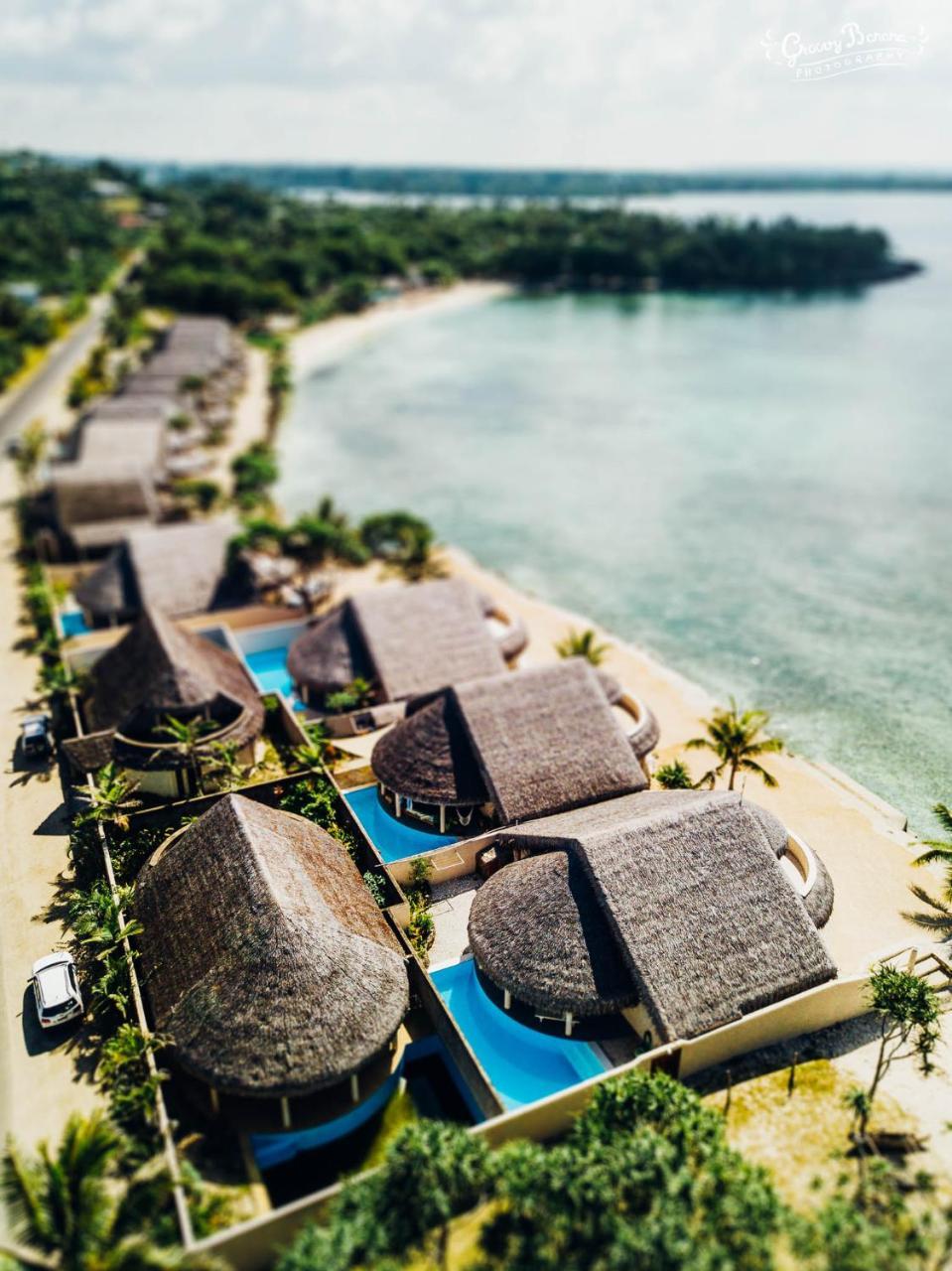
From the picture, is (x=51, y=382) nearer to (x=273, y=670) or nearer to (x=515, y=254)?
(x=273, y=670)

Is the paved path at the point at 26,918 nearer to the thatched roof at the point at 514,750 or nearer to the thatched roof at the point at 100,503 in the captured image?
the thatched roof at the point at 100,503

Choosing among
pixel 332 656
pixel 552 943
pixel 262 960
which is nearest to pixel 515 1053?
pixel 552 943

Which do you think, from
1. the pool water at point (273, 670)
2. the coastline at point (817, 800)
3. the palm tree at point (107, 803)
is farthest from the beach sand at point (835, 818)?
the palm tree at point (107, 803)

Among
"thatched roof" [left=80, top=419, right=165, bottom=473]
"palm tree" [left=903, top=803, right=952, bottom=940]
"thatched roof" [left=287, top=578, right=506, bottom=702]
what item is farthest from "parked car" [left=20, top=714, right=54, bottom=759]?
"palm tree" [left=903, top=803, right=952, bottom=940]

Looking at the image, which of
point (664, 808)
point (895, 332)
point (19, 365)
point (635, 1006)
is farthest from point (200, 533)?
point (895, 332)

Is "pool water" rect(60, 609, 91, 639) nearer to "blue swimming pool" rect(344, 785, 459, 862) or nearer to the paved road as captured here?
"blue swimming pool" rect(344, 785, 459, 862)
